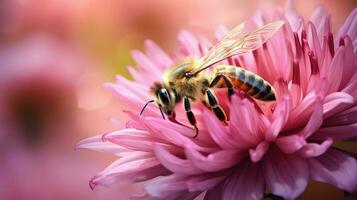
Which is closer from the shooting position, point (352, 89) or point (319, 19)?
point (352, 89)

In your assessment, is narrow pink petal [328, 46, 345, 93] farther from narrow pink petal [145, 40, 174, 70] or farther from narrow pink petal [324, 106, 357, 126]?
narrow pink petal [145, 40, 174, 70]

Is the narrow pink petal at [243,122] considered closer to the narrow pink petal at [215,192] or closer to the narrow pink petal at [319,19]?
the narrow pink petal at [215,192]

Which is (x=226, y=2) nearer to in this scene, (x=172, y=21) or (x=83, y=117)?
(x=172, y=21)

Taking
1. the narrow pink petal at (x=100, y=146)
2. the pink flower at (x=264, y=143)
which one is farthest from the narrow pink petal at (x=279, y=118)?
the narrow pink petal at (x=100, y=146)

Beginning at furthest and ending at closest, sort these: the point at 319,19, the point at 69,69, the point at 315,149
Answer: the point at 69,69 → the point at 319,19 → the point at 315,149

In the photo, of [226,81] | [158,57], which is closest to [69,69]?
[158,57]

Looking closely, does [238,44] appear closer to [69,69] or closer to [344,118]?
[344,118]

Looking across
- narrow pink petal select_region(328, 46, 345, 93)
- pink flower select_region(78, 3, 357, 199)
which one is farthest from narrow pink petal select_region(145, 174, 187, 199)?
narrow pink petal select_region(328, 46, 345, 93)

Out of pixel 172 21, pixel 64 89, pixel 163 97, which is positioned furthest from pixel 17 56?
pixel 163 97
